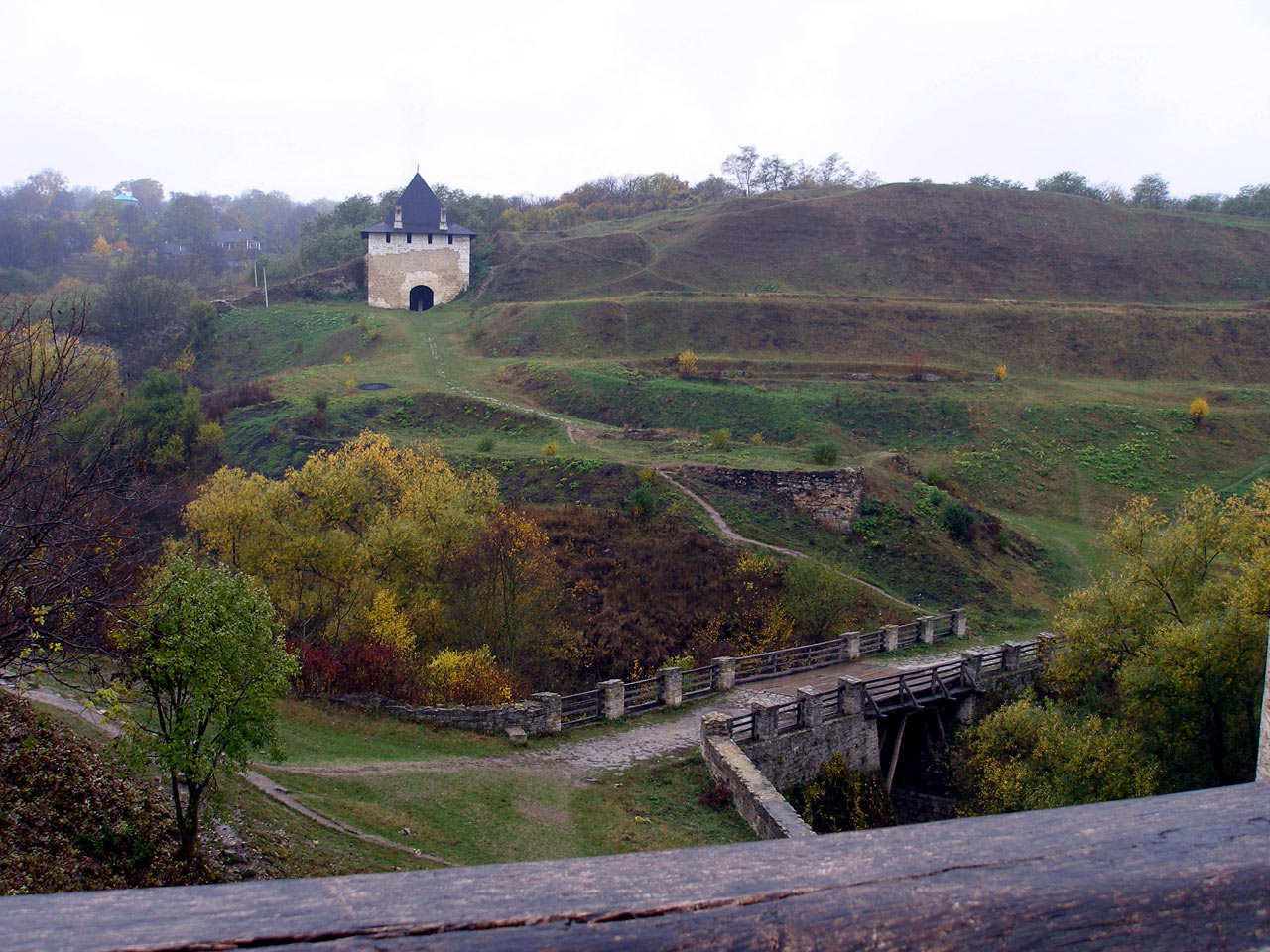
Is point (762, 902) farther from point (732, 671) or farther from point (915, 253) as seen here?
point (915, 253)

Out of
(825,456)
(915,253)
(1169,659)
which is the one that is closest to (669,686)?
(1169,659)

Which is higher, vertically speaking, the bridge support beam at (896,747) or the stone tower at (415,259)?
the stone tower at (415,259)

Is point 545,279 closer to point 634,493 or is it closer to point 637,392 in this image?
point 637,392

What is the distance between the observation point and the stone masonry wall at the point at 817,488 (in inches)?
1094

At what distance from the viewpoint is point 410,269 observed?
57531 millimetres

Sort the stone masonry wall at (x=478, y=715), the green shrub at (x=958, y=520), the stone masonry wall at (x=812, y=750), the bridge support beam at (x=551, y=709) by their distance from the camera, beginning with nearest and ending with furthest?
the stone masonry wall at (x=812, y=750)
the stone masonry wall at (x=478, y=715)
the bridge support beam at (x=551, y=709)
the green shrub at (x=958, y=520)

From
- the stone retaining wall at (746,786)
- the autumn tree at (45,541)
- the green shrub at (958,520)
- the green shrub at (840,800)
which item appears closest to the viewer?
the autumn tree at (45,541)

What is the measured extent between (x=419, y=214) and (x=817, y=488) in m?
41.7

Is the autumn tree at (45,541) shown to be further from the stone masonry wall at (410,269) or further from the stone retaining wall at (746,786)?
the stone masonry wall at (410,269)

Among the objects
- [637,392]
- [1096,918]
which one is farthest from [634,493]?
[1096,918]

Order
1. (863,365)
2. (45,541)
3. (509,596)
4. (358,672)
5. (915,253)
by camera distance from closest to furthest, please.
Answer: (45,541) → (358,672) → (509,596) → (863,365) → (915,253)

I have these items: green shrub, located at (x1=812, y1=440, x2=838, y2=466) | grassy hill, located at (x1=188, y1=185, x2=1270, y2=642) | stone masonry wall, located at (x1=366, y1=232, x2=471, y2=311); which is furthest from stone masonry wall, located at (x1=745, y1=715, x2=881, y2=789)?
stone masonry wall, located at (x1=366, y1=232, x2=471, y2=311)

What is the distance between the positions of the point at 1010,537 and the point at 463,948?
98.5 feet

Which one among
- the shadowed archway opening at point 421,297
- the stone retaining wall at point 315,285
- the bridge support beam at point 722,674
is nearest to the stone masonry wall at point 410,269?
the shadowed archway opening at point 421,297
